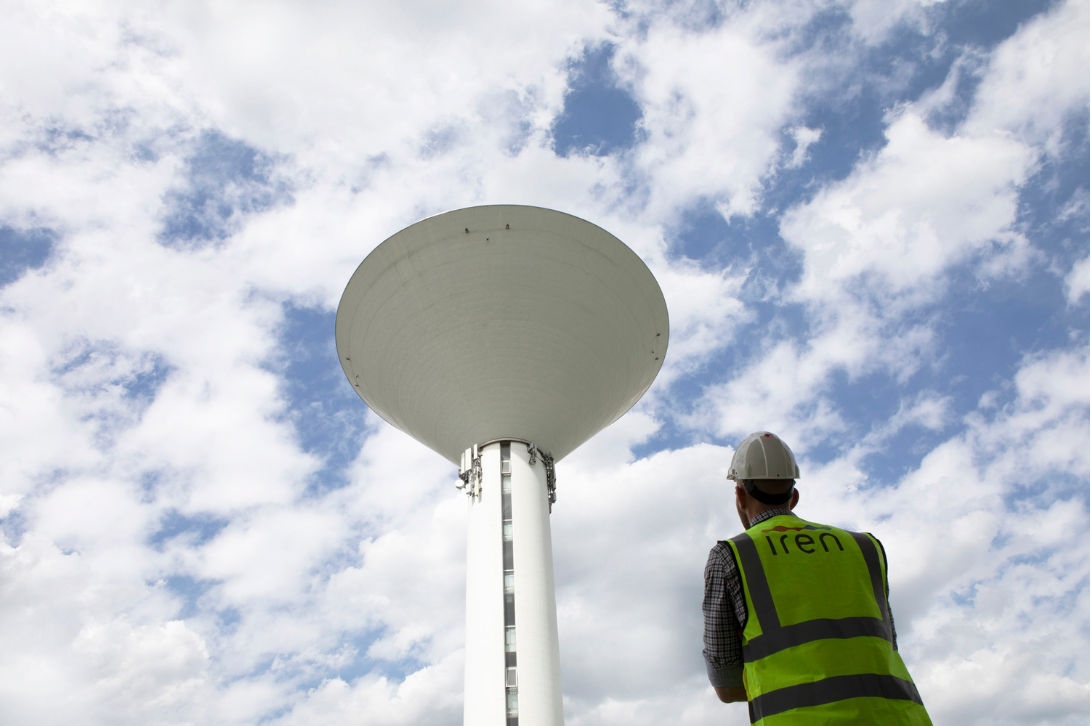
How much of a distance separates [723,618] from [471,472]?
14.9 metres

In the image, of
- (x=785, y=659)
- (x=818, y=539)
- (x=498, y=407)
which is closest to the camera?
(x=785, y=659)

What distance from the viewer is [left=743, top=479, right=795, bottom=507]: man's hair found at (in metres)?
3.19

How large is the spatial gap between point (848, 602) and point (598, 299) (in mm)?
14449

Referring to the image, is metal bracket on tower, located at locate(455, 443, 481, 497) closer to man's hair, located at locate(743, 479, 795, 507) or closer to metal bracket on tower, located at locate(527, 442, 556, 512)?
metal bracket on tower, located at locate(527, 442, 556, 512)

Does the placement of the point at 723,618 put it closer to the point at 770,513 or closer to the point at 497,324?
the point at 770,513

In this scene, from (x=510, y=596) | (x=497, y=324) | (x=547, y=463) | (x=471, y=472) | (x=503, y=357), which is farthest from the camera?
(x=547, y=463)

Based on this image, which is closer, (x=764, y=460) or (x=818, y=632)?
(x=818, y=632)

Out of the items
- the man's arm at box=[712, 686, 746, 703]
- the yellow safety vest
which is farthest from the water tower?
the yellow safety vest

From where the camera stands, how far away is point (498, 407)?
1747 centimetres

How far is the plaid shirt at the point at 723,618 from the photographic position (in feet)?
9.36

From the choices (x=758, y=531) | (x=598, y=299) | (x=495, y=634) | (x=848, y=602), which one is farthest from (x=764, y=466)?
(x=598, y=299)

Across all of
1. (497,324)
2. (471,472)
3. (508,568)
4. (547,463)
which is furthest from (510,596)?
(497,324)

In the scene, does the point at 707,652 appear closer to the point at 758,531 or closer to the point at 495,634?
the point at 758,531

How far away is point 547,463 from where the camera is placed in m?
18.0
